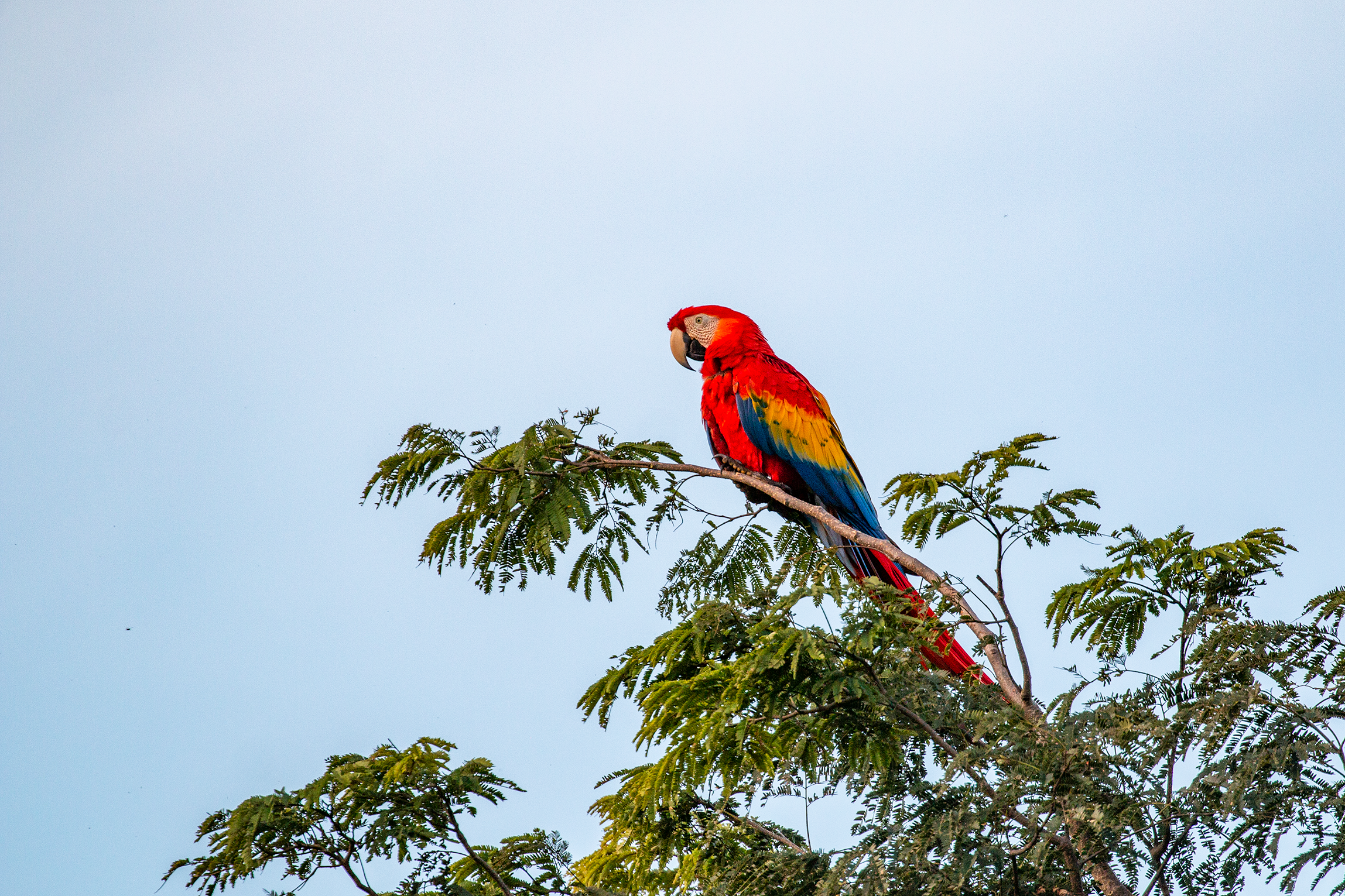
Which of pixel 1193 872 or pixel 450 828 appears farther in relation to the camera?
pixel 450 828

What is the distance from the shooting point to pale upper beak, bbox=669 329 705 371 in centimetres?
636

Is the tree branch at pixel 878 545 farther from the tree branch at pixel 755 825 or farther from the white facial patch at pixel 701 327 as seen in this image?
the white facial patch at pixel 701 327

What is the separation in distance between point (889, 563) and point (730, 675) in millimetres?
1828

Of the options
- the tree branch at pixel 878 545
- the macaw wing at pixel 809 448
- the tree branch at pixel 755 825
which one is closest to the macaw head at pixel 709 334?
the macaw wing at pixel 809 448

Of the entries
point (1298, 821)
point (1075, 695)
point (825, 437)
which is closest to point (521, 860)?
point (1075, 695)

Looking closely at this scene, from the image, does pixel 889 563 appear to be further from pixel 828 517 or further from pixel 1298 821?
pixel 1298 821

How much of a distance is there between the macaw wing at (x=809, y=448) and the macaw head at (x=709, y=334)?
0.49 metres

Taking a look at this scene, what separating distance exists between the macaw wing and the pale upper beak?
1034mm

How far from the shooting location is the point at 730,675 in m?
2.97

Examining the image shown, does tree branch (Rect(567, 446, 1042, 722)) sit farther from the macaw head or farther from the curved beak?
the curved beak

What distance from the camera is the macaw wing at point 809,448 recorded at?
5.23 m

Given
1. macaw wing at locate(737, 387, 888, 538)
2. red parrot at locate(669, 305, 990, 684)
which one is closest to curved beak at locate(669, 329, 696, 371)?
red parrot at locate(669, 305, 990, 684)

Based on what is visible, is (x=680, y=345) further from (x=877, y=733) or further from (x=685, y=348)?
(x=877, y=733)

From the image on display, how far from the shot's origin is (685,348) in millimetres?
6438
